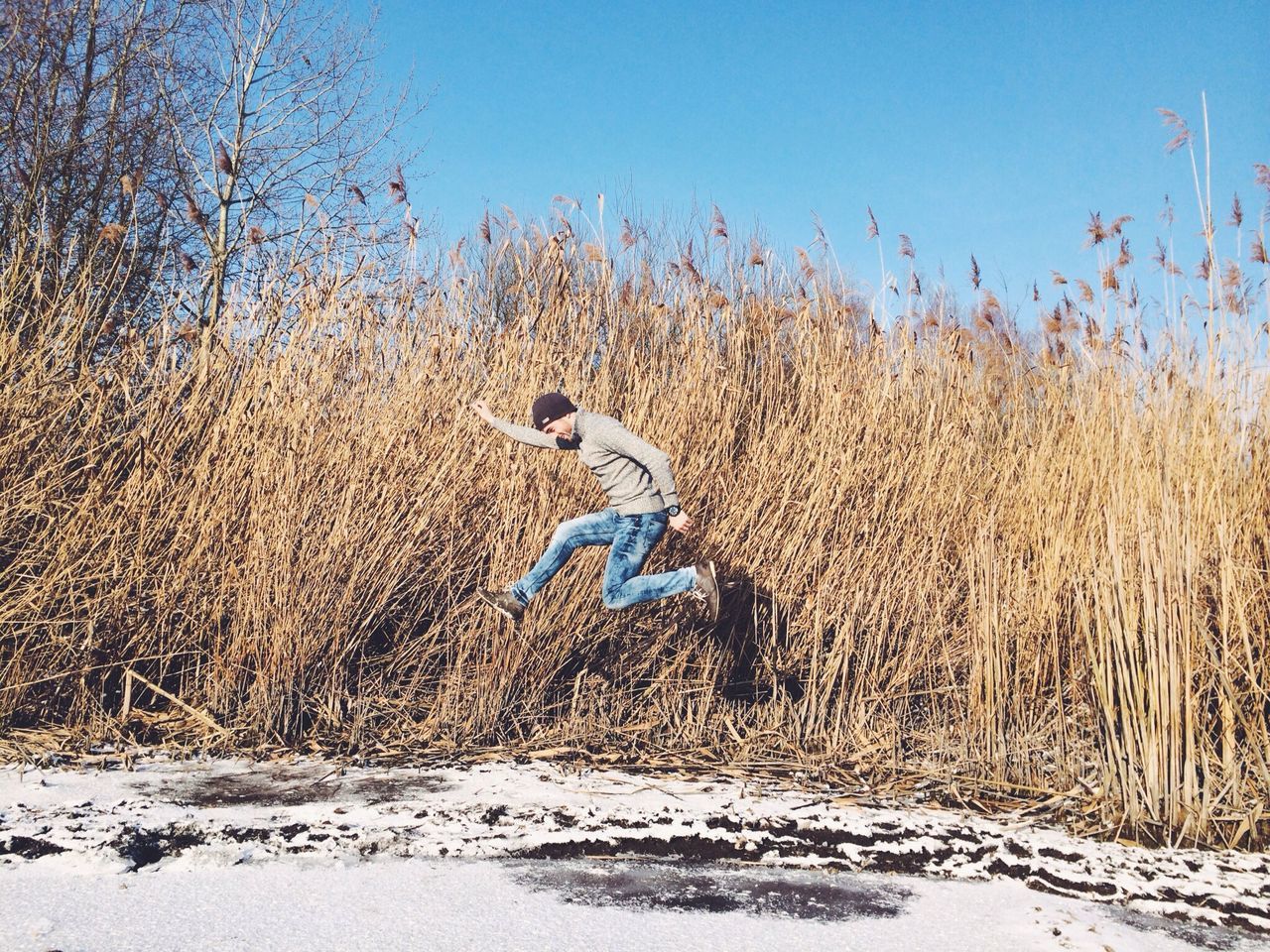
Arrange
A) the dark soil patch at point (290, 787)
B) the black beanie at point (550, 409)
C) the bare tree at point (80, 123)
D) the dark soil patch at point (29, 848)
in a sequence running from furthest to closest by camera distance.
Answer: the bare tree at point (80, 123), the black beanie at point (550, 409), the dark soil patch at point (290, 787), the dark soil patch at point (29, 848)

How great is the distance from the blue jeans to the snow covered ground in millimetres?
746

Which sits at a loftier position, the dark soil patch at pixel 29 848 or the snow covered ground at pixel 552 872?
the snow covered ground at pixel 552 872

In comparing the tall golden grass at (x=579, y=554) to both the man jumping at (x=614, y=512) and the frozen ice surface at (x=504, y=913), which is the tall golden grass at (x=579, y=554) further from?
the frozen ice surface at (x=504, y=913)

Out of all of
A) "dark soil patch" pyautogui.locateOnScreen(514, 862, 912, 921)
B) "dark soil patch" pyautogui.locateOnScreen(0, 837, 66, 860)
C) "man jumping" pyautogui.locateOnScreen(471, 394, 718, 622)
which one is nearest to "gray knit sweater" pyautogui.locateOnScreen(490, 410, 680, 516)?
"man jumping" pyautogui.locateOnScreen(471, 394, 718, 622)

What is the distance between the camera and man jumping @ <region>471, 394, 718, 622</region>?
3832 mm

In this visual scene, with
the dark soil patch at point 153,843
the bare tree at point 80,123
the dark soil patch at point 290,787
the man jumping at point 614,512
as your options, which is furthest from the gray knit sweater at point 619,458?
the bare tree at point 80,123

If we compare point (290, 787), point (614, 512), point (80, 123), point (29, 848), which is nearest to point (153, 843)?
point (29, 848)

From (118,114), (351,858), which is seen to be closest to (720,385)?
(351,858)

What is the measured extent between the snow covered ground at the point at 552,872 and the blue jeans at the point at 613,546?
0.75 meters

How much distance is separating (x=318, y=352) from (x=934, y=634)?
Answer: 2.99 metres

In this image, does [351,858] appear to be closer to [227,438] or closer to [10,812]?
[10,812]

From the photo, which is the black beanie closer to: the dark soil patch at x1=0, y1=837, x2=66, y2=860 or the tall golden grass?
the tall golden grass

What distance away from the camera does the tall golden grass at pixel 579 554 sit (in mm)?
3697

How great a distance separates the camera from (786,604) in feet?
16.0
